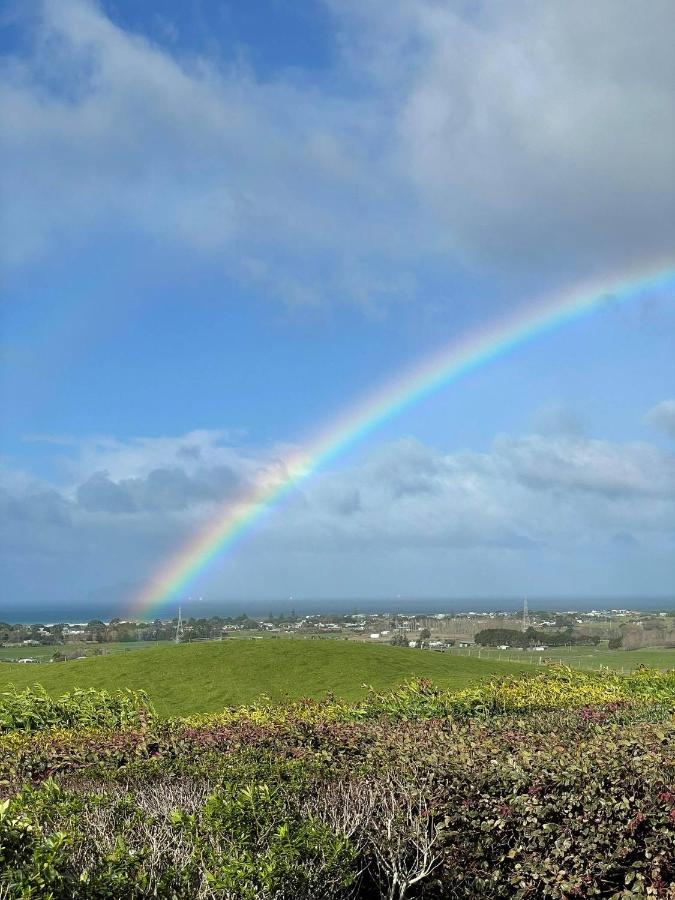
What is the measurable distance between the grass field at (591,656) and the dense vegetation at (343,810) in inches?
499

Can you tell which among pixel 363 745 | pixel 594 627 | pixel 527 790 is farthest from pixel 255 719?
pixel 594 627

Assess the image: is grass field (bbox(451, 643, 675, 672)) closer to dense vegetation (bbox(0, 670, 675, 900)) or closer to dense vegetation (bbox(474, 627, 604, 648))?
dense vegetation (bbox(474, 627, 604, 648))

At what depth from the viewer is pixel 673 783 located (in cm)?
666

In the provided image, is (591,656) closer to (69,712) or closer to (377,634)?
(377,634)

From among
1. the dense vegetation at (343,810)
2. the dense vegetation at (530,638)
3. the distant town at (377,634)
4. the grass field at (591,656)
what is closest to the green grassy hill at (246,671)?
the grass field at (591,656)

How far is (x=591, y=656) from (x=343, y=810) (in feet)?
73.9

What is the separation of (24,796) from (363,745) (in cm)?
403

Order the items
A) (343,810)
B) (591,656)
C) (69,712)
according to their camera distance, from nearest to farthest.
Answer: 1. (343,810)
2. (69,712)
3. (591,656)

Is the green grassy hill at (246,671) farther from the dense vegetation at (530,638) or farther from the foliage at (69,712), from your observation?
the dense vegetation at (530,638)

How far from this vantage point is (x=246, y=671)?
679 inches

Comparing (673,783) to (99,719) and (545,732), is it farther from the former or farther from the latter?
(99,719)

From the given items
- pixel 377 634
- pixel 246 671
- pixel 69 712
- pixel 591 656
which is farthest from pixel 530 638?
pixel 69 712

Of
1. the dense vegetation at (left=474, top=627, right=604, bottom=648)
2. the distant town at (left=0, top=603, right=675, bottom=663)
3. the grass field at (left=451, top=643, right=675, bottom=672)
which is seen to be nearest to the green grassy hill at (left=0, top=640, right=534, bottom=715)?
the grass field at (left=451, top=643, right=675, bottom=672)

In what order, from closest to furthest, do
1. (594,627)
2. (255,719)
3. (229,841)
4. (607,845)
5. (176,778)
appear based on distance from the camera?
(229,841) → (607,845) → (176,778) → (255,719) → (594,627)
